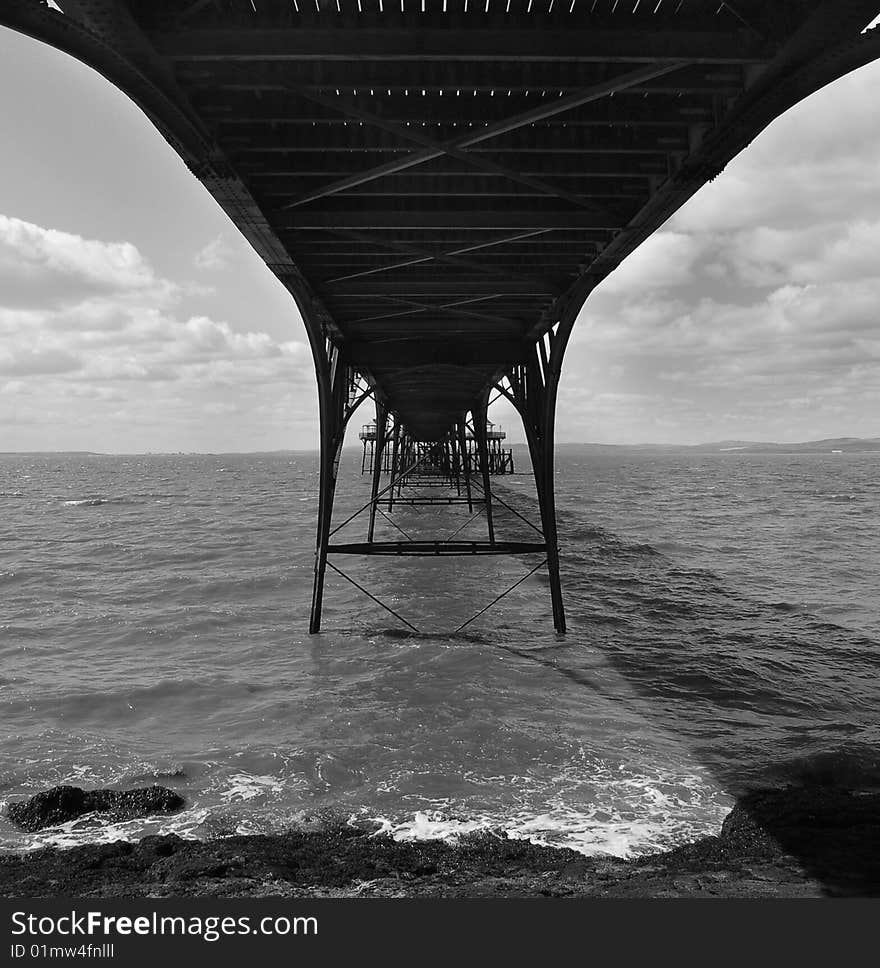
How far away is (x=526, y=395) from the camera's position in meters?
14.9

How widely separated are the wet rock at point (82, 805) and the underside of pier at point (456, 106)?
639 cm

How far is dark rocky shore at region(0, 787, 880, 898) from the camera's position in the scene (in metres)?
5.38

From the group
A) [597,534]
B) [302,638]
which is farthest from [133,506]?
[302,638]

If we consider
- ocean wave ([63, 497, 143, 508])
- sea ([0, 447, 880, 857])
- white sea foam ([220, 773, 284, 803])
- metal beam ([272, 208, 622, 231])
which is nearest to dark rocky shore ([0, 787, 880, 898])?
sea ([0, 447, 880, 857])

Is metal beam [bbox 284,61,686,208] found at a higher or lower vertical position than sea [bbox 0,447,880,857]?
higher

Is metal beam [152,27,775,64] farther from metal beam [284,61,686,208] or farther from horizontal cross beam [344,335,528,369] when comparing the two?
horizontal cross beam [344,335,528,369]

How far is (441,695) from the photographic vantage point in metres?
10.7

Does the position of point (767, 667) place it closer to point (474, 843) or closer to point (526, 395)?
point (526, 395)

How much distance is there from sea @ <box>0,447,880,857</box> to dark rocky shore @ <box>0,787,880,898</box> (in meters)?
0.45

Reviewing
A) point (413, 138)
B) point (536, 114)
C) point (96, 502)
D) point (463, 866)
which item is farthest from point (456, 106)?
point (96, 502)

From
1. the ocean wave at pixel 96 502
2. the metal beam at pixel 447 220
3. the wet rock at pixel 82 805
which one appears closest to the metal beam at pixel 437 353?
the metal beam at pixel 447 220

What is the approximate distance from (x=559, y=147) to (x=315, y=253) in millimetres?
3962

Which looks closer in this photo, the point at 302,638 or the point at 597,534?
the point at 302,638

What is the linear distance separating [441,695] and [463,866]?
473 centimetres
